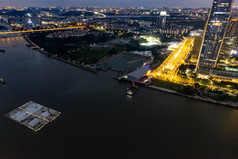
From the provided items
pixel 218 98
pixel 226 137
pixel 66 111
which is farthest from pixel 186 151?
pixel 66 111

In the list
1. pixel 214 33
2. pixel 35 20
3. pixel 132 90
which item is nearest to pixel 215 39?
pixel 214 33

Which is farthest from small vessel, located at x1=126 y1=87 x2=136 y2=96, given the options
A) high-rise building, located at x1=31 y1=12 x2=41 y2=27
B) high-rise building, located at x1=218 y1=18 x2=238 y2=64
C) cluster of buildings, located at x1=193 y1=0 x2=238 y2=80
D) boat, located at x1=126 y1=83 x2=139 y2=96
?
high-rise building, located at x1=31 y1=12 x2=41 y2=27

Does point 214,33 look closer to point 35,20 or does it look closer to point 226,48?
point 226,48

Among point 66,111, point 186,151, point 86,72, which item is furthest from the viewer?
point 86,72

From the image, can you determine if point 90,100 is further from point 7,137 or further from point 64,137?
point 7,137

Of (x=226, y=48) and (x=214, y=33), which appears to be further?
(x=226, y=48)

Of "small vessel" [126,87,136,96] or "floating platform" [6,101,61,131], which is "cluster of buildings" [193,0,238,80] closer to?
"small vessel" [126,87,136,96]

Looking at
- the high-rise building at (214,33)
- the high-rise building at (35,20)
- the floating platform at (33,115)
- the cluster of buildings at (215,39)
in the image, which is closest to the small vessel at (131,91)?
the floating platform at (33,115)
